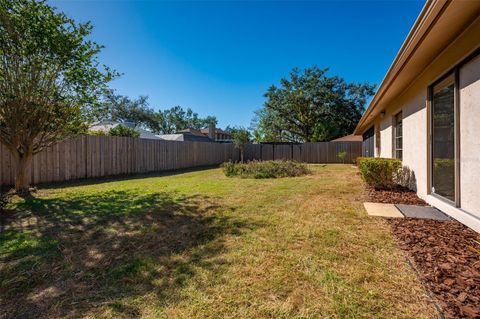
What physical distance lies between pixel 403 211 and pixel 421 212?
9.8 inches

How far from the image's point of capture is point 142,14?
7703 millimetres

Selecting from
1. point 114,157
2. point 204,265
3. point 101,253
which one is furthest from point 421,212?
point 114,157

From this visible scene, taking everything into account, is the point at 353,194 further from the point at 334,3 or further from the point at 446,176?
the point at 334,3

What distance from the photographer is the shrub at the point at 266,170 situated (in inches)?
363

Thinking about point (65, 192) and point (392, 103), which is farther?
point (392, 103)

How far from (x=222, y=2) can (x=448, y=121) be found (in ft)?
25.2

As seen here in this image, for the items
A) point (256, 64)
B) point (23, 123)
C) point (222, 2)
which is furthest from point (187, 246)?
point (256, 64)

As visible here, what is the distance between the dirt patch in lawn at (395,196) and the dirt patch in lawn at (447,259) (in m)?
1.29

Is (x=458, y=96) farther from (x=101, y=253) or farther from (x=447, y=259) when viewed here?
(x=101, y=253)

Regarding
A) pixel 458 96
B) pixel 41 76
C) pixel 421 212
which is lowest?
pixel 421 212

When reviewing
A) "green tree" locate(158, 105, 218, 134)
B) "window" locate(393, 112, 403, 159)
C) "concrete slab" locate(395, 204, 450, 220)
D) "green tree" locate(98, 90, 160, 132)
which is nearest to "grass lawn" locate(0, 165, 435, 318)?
"concrete slab" locate(395, 204, 450, 220)

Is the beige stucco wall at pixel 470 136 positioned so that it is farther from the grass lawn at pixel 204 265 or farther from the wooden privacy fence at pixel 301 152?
the wooden privacy fence at pixel 301 152

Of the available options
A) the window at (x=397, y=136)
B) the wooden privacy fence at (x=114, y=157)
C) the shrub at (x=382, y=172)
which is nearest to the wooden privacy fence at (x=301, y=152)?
the wooden privacy fence at (x=114, y=157)

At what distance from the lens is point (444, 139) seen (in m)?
3.82
